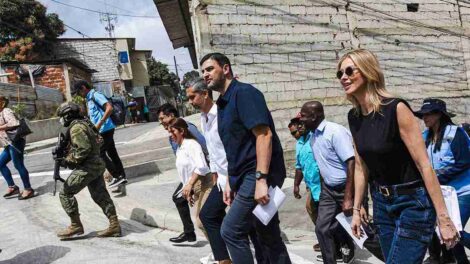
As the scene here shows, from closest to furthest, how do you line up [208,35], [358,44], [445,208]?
[445,208] → [208,35] → [358,44]

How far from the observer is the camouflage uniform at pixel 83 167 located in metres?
4.88

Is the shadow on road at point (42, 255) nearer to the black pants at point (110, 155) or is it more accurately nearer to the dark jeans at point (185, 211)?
the dark jeans at point (185, 211)

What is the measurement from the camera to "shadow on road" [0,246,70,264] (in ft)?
14.8

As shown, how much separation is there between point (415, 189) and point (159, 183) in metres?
4.94

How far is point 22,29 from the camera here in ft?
103

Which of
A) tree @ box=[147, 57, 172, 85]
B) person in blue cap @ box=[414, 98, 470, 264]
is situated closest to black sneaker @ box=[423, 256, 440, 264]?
person in blue cap @ box=[414, 98, 470, 264]

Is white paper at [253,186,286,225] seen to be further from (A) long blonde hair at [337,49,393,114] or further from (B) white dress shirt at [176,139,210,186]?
(B) white dress shirt at [176,139,210,186]

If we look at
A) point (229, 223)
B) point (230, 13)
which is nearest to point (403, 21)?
point (230, 13)

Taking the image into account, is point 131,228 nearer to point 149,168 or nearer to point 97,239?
point 97,239

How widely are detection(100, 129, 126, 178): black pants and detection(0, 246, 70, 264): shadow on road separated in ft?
5.63

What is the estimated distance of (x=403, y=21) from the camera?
971 cm

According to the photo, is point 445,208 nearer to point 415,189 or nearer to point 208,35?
point 415,189

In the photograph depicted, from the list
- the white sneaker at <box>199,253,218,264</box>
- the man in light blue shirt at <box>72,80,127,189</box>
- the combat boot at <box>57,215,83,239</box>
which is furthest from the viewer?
the man in light blue shirt at <box>72,80,127,189</box>

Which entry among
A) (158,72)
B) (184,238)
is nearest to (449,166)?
(184,238)
